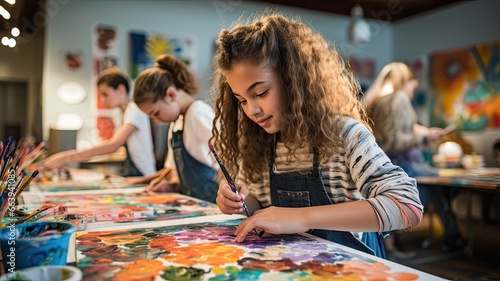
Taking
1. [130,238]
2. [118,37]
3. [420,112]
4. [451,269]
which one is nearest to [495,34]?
[420,112]

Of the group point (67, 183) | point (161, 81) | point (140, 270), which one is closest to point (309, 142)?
point (140, 270)

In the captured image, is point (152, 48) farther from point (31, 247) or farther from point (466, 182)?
point (31, 247)

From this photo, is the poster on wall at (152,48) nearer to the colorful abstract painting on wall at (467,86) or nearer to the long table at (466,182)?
the long table at (466,182)

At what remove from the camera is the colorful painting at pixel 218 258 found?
29.4 inches

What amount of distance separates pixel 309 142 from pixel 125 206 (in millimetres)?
667

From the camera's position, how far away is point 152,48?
520 cm

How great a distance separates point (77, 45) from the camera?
4.84m

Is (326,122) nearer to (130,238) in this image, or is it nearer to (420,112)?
(130,238)

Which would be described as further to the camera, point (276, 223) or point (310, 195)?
point (310, 195)

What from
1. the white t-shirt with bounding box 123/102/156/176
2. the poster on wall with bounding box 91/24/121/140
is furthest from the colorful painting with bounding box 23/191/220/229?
the poster on wall with bounding box 91/24/121/140

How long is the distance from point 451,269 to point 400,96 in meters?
1.28

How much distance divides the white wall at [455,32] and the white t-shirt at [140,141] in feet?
13.3

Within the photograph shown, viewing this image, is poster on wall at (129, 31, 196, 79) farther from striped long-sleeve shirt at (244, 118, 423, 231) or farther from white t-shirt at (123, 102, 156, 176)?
striped long-sleeve shirt at (244, 118, 423, 231)

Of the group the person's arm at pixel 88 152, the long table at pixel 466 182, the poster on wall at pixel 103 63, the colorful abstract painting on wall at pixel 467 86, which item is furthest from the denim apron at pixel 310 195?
the colorful abstract painting on wall at pixel 467 86
